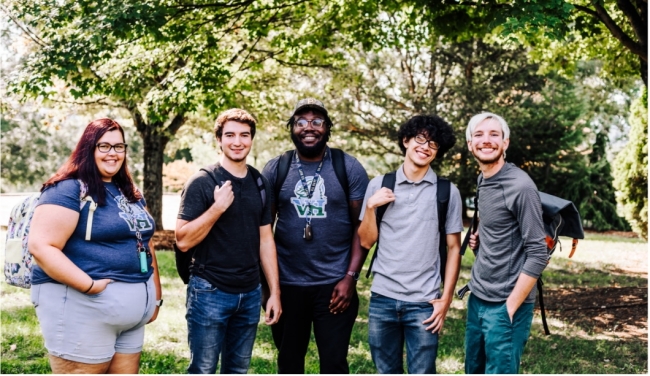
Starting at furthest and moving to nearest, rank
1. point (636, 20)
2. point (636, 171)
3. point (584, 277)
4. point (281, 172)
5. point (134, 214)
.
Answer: point (584, 277), point (636, 171), point (636, 20), point (281, 172), point (134, 214)

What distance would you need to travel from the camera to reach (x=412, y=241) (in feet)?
11.9

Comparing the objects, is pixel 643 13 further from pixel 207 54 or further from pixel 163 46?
pixel 163 46

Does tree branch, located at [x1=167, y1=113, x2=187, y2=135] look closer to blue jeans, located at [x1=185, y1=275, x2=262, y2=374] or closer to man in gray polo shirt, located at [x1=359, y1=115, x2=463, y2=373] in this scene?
blue jeans, located at [x1=185, y1=275, x2=262, y2=374]

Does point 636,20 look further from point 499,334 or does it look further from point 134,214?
point 134,214

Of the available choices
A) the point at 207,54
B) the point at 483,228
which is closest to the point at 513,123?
the point at 207,54

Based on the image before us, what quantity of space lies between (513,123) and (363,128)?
490cm

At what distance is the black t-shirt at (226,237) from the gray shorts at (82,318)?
545mm

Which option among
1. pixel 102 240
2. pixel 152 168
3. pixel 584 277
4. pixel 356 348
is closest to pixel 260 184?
pixel 102 240

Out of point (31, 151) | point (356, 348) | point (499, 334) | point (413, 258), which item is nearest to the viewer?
point (499, 334)

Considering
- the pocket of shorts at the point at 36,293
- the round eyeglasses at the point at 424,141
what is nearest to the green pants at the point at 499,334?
the round eyeglasses at the point at 424,141

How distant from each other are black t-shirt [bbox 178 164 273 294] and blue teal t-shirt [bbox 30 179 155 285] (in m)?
0.40

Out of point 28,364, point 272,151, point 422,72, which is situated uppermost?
point 422,72

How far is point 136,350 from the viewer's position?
11.0 ft

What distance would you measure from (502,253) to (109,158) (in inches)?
93.0
